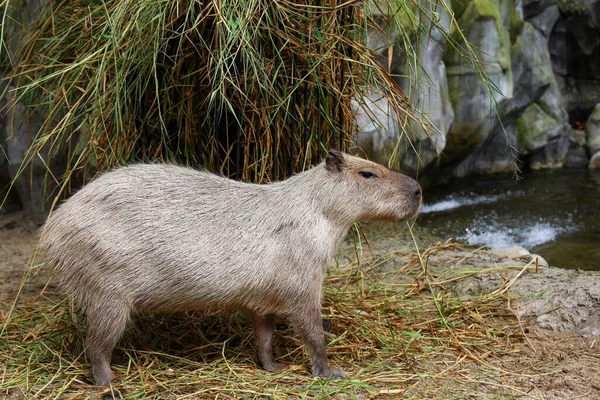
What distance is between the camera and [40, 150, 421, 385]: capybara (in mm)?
3260

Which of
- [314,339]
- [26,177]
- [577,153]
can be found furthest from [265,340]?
[577,153]

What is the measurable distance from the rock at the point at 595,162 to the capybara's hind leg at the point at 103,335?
8.42m

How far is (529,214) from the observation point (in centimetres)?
789

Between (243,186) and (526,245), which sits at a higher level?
(243,186)

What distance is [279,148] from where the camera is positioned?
3.99m

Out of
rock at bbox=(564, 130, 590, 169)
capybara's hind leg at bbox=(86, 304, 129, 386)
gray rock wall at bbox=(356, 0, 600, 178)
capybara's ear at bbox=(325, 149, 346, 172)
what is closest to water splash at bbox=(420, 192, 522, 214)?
gray rock wall at bbox=(356, 0, 600, 178)

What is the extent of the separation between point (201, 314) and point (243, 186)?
81 cm

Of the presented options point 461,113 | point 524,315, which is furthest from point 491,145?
point 524,315

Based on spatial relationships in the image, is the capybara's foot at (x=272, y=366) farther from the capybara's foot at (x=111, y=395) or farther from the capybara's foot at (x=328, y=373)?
the capybara's foot at (x=111, y=395)

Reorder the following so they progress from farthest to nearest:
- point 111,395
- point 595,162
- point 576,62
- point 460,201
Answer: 1. point 576,62
2. point 595,162
3. point 460,201
4. point 111,395

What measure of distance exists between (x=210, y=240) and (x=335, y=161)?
2.22 ft

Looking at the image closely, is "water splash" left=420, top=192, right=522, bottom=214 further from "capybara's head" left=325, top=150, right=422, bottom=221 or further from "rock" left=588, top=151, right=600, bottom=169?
"capybara's head" left=325, top=150, right=422, bottom=221

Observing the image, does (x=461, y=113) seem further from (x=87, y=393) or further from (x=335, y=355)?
(x=87, y=393)

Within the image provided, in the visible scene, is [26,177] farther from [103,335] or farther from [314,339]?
[314,339]
